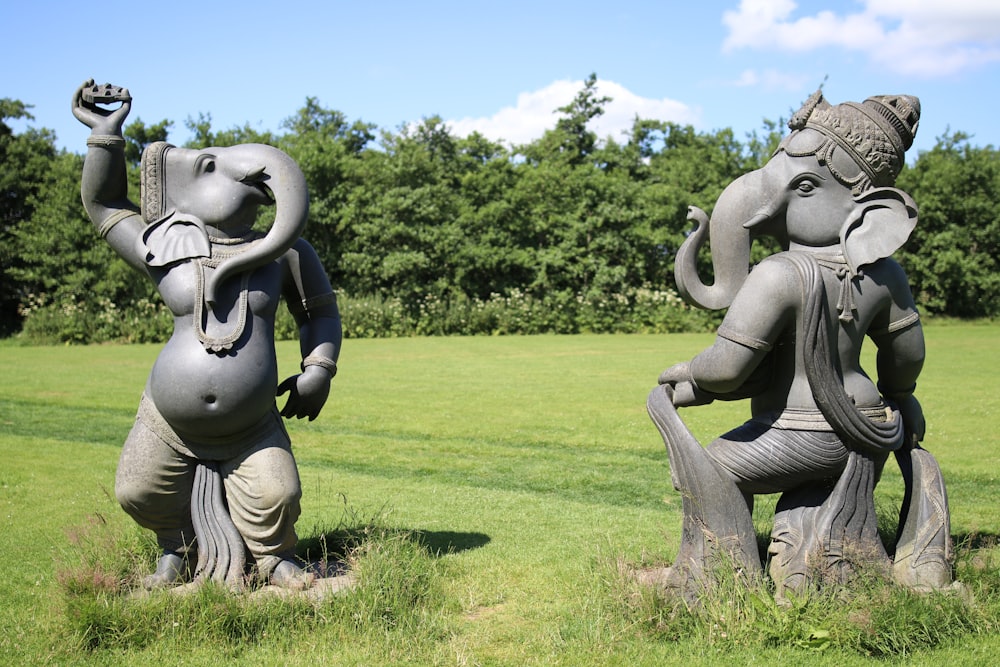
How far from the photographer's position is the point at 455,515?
6.19 metres

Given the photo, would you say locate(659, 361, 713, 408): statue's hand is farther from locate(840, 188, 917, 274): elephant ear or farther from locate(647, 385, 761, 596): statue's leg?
locate(840, 188, 917, 274): elephant ear

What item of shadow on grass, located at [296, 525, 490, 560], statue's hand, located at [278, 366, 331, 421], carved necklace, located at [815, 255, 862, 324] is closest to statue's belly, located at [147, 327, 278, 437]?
statue's hand, located at [278, 366, 331, 421]

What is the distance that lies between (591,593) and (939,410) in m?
8.02

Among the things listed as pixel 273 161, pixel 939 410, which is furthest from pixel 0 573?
pixel 939 410

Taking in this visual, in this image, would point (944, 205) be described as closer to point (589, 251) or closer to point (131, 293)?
point (589, 251)

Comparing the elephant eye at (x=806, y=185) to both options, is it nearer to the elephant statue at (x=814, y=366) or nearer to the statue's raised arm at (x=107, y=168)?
the elephant statue at (x=814, y=366)

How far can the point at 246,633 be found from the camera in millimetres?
3762

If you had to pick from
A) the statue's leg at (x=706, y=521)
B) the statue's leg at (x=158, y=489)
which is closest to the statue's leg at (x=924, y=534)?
the statue's leg at (x=706, y=521)

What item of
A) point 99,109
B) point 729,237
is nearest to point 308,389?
point 99,109

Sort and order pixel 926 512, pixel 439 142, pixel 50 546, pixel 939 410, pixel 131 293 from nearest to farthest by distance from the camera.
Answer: pixel 926 512 → pixel 50 546 → pixel 939 410 → pixel 131 293 → pixel 439 142

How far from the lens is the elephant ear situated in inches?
149

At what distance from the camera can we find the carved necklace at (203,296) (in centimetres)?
399

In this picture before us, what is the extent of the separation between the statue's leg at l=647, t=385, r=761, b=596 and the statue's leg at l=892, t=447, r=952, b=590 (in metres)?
0.65

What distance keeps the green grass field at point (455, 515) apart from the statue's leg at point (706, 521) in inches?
9.0
